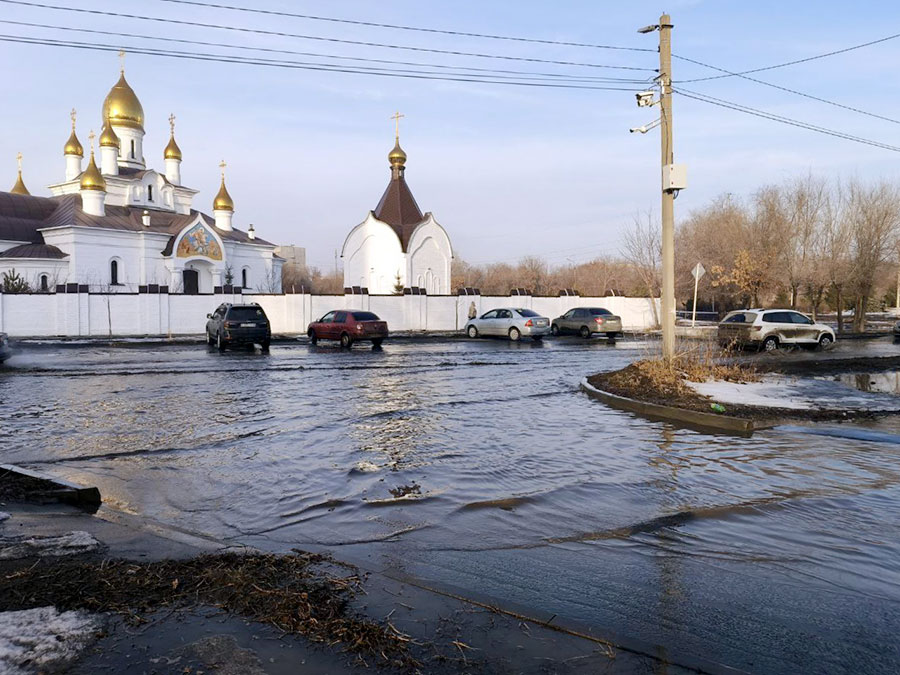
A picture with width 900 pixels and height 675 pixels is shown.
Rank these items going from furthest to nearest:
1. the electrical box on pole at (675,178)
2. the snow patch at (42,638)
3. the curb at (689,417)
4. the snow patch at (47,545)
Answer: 1. the electrical box on pole at (675,178)
2. the curb at (689,417)
3. the snow patch at (47,545)
4. the snow patch at (42,638)

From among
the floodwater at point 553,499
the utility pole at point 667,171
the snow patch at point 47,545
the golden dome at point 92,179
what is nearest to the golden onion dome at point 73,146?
the golden dome at point 92,179

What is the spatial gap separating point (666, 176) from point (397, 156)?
47.0 metres

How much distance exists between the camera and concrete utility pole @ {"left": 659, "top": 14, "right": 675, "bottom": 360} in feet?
51.4

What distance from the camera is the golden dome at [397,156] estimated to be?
6016 centimetres

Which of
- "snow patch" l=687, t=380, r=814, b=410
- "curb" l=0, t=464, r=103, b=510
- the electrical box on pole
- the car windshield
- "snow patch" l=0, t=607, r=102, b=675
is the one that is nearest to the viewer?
"snow patch" l=0, t=607, r=102, b=675

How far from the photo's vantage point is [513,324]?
34.6 meters

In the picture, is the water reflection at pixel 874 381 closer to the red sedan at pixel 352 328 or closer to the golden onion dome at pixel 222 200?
the red sedan at pixel 352 328

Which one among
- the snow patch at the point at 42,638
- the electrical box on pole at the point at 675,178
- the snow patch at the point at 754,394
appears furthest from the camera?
the electrical box on pole at the point at 675,178

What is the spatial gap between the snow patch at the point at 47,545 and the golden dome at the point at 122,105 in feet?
210

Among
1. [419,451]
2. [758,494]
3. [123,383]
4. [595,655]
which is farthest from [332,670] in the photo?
[123,383]

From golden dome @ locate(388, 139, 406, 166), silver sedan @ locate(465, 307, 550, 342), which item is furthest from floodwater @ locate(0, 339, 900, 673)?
golden dome @ locate(388, 139, 406, 166)

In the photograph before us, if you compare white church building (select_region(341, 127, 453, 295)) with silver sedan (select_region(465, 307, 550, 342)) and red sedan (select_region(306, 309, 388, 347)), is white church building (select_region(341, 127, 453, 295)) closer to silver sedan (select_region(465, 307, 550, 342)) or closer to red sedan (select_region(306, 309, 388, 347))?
silver sedan (select_region(465, 307, 550, 342))

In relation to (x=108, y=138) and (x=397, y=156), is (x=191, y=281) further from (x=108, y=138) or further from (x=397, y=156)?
(x=397, y=156)

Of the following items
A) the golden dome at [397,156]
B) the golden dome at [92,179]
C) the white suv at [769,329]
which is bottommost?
the white suv at [769,329]
